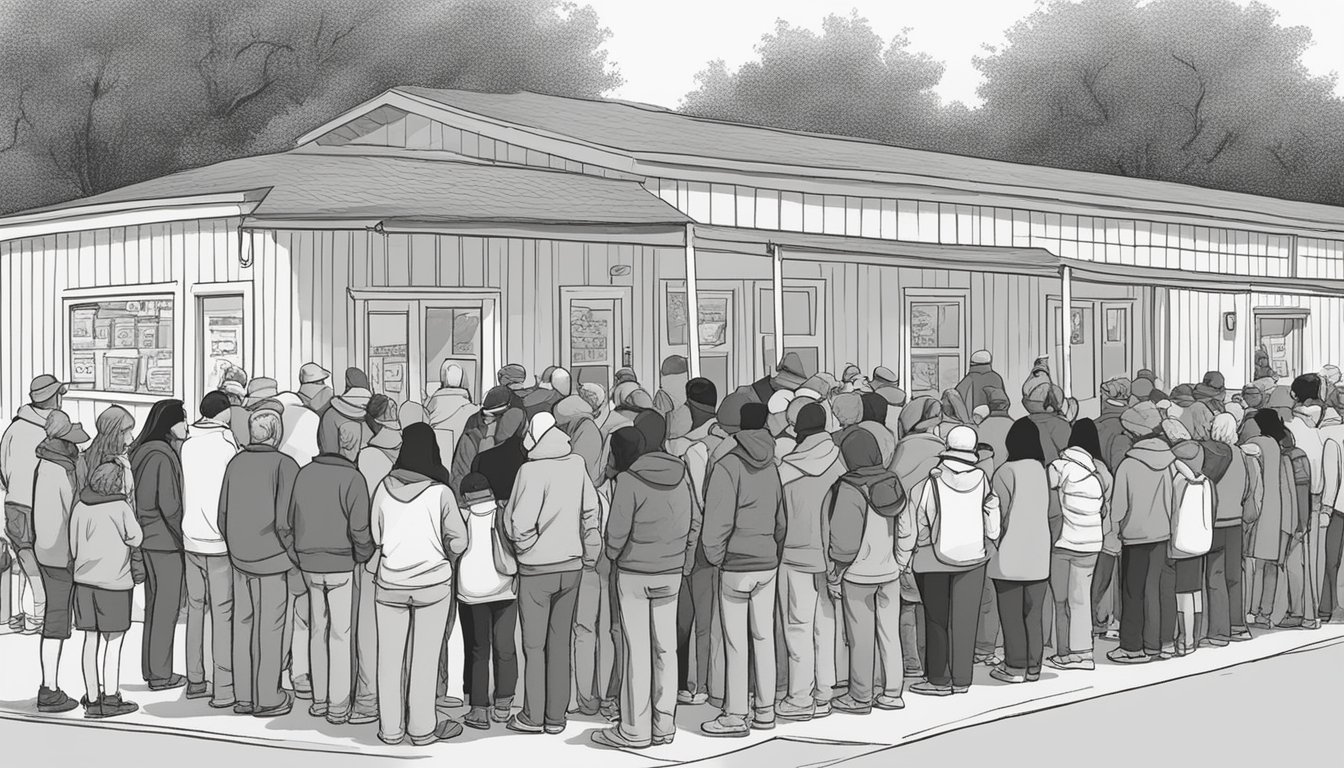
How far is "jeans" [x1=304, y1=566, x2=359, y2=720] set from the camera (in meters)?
7.96

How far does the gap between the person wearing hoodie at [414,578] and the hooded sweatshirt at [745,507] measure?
1.42 metres

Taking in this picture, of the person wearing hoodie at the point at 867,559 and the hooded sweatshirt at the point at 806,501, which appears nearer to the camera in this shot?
the hooded sweatshirt at the point at 806,501

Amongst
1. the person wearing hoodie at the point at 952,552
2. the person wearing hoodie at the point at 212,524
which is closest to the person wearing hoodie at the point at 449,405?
the person wearing hoodie at the point at 212,524


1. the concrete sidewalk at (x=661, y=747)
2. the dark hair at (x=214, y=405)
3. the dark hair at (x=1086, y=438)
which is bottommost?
the concrete sidewalk at (x=661, y=747)

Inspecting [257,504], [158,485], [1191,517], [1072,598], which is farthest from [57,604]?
[1191,517]

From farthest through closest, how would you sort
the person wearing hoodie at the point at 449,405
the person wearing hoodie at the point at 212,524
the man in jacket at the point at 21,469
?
the person wearing hoodie at the point at 449,405 < the man in jacket at the point at 21,469 < the person wearing hoodie at the point at 212,524

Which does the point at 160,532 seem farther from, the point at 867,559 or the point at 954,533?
the point at 954,533

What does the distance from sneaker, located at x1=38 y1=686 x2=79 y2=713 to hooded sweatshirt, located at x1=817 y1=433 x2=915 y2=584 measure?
4644 mm

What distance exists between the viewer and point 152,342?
1372cm

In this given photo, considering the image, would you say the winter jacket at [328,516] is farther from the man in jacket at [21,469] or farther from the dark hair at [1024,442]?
the dark hair at [1024,442]

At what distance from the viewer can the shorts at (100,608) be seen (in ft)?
26.3

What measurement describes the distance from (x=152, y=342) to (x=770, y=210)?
6.84 meters

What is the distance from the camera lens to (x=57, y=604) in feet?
27.7

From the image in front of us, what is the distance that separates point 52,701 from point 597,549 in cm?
363
